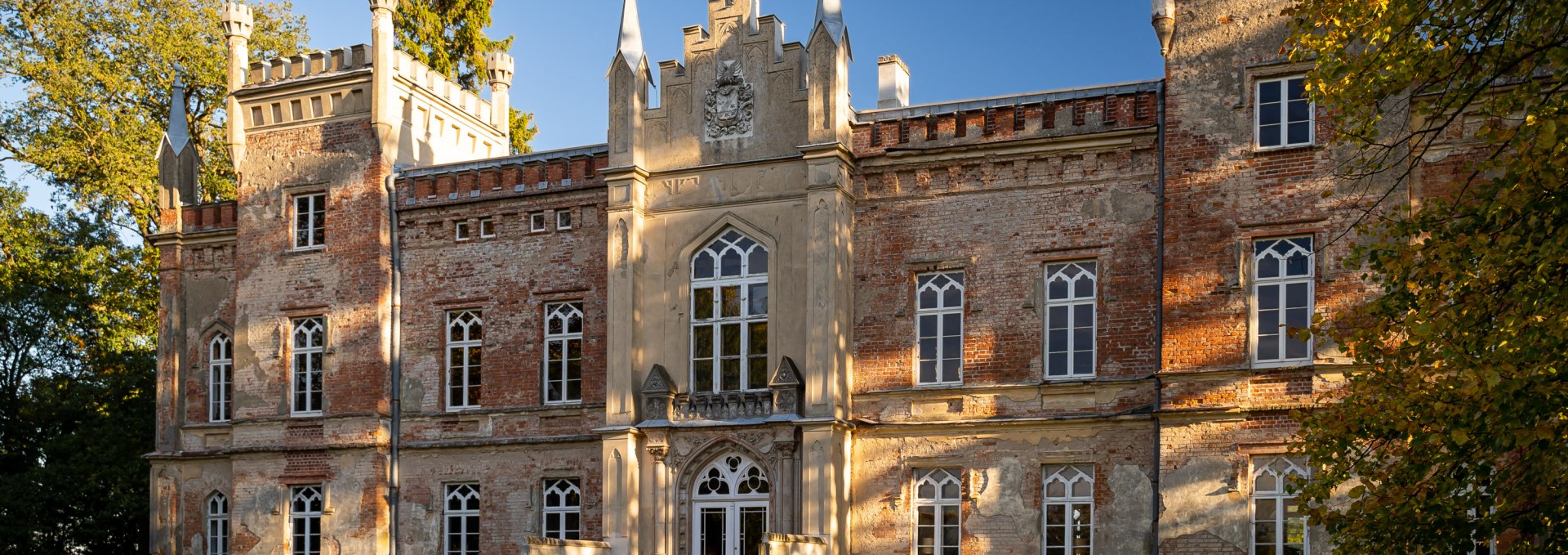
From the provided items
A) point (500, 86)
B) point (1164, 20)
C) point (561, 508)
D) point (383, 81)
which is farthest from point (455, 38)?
point (1164, 20)

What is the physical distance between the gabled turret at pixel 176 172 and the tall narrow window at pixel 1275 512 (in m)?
18.5

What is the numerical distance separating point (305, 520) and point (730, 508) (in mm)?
7555

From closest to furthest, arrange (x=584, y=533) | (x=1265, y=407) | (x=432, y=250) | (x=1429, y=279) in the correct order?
(x=1429, y=279), (x=1265, y=407), (x=584, y=533), (x=432, y=250)

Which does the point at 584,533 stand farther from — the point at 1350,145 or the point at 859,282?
the point at 1350,145

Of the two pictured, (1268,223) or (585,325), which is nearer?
(1268,223)

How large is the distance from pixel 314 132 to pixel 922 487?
38.5ft

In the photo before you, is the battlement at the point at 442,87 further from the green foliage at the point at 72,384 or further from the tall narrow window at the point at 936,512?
the tall narrow window at the point at 936,512

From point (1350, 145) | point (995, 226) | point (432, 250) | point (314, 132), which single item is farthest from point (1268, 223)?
point (314, 132)

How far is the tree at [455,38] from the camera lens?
34062 mm

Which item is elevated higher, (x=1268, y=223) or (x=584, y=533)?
(x=1268, y=223)

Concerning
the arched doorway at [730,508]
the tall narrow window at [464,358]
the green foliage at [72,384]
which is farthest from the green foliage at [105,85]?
the arched doorway at [730,508]

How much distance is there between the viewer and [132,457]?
30938mm

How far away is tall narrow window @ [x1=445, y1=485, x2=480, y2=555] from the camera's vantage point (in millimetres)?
24406

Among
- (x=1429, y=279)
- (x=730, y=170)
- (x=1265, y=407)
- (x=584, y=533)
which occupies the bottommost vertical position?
(x=584, y=533)
